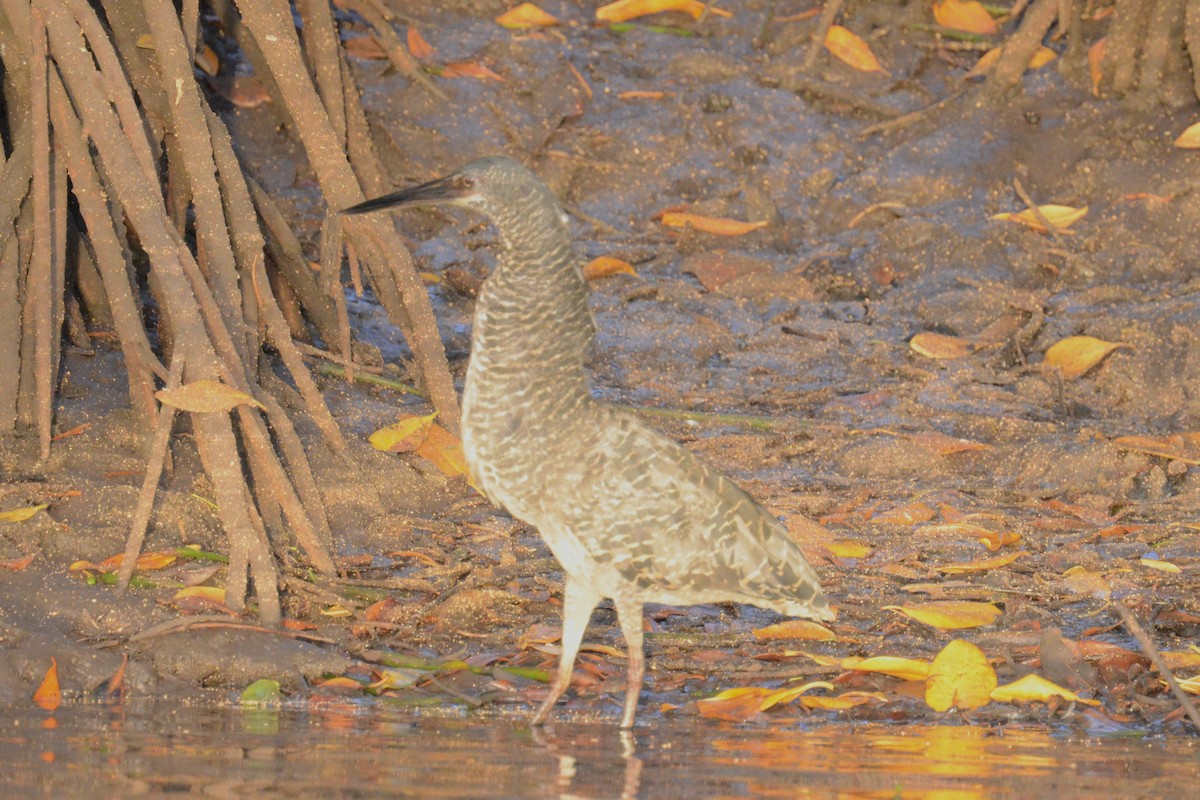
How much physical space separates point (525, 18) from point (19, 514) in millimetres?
5642

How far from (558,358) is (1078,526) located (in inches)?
111

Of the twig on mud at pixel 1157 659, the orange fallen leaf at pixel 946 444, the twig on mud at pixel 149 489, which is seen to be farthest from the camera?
the orange fallen leaf at pixel 946 444

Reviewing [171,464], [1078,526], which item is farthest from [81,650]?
[1078,526]

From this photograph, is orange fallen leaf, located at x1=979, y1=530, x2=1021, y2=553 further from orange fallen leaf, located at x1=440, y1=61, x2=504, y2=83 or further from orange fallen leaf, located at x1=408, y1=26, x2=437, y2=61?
orange fallen leaf, located at x1=408, y1=26, x2=437, y2=61

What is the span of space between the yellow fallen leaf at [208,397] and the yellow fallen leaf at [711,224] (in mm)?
4101

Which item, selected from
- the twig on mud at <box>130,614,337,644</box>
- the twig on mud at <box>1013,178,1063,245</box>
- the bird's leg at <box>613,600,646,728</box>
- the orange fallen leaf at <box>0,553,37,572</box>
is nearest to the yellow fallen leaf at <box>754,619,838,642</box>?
the bird's leg at <box>613,600,646,728</box>

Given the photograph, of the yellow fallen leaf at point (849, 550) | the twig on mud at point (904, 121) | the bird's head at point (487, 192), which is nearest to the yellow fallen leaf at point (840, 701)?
the yellow fallen leaf at point (849, 550)

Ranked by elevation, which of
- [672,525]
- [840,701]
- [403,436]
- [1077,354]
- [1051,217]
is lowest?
[840,701]

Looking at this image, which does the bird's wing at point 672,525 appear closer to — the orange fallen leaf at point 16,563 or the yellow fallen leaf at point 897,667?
the yellow fallen leaf at point 897,667

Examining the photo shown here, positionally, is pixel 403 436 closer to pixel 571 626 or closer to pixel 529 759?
pixel 571 626

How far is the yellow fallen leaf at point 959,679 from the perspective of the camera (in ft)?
17.5

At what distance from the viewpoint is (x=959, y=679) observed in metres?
5.36

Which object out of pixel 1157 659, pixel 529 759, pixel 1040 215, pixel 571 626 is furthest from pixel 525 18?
pixel 1157 659

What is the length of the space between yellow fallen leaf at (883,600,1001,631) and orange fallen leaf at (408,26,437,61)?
5.41 meters
